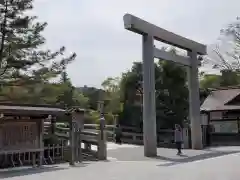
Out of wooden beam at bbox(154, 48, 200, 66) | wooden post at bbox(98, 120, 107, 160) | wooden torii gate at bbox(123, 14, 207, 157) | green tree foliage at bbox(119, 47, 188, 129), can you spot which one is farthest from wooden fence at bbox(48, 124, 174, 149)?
wooden post at bbox(98, 120, 107, 160)

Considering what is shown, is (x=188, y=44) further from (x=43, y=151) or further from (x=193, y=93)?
(x=43, y=151)

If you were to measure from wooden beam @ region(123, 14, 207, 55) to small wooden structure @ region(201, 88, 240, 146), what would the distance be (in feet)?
25.4

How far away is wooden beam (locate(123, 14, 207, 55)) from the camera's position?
20427 mm

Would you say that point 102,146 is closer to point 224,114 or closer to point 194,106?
point 194,106

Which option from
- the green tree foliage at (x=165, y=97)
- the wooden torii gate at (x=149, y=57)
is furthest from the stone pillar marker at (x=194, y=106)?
the green tree foliage at (x=165, y=97)

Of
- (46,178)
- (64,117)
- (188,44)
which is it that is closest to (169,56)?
(188,44)

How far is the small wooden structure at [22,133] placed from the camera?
17219 millimetres

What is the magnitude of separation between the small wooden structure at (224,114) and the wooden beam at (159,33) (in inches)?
305

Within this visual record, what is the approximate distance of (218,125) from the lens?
36.0 meters

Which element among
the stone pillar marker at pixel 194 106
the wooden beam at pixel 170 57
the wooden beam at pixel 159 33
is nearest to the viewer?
the wooden beam at pixel 159 33

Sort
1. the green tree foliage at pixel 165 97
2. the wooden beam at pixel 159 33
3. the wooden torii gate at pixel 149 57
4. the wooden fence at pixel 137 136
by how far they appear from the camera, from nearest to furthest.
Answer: the wooden beam at pixel 159 33
the wooden torii gate at pixel 149 57
the wooden fence at pixel 137 136
the green tree foliage at pixel 165 97

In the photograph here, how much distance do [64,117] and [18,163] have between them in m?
2.89

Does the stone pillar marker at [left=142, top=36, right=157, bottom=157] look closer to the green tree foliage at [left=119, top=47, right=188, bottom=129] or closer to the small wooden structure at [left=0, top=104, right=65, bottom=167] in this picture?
the small wooden structure at [left=0, top=104, right=65, bottom=167]

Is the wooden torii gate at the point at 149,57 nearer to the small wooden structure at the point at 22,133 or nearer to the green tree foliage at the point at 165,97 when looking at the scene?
the small wooden structure at the point at 22,133
